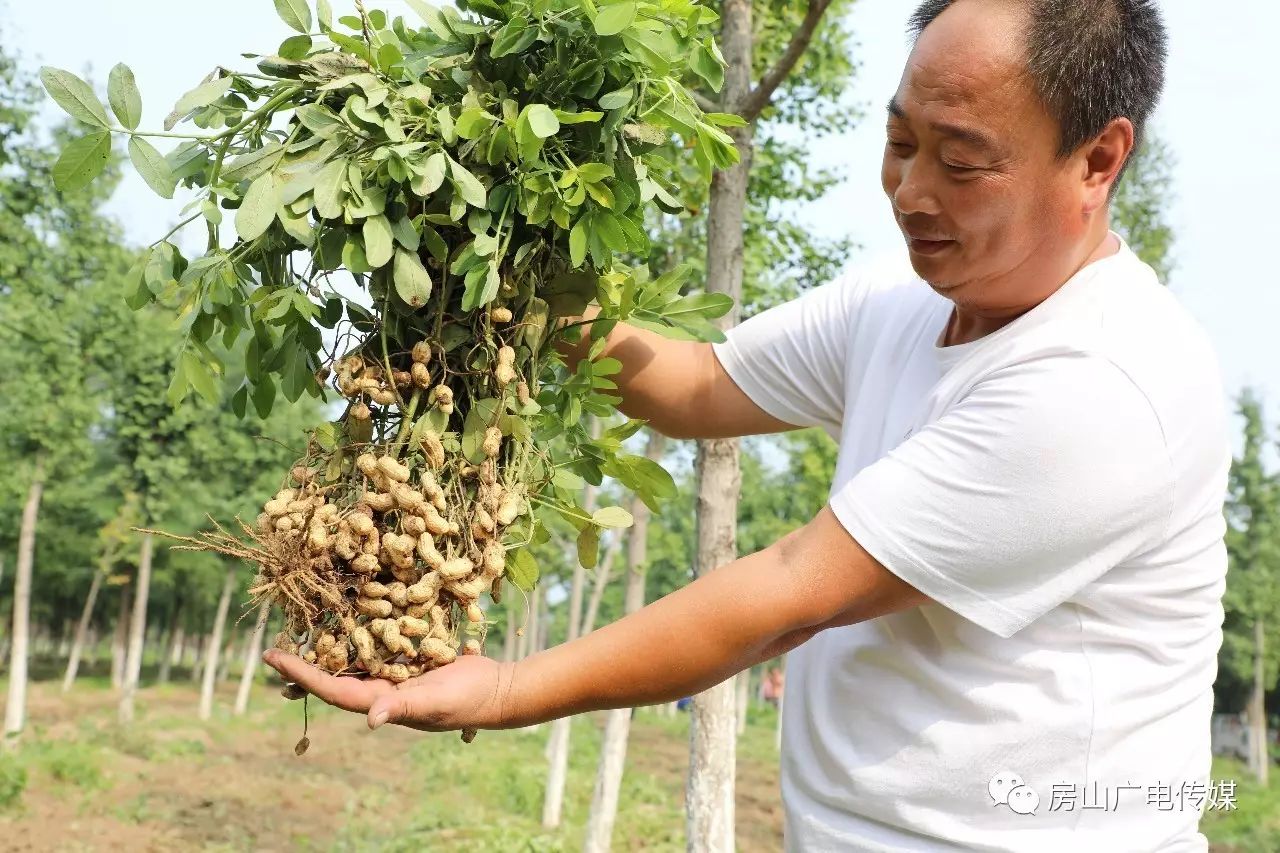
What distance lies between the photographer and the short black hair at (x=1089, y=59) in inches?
67.1

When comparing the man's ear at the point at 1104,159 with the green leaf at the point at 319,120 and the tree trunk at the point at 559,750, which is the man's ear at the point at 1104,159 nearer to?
the green leaf at the point at 319,120

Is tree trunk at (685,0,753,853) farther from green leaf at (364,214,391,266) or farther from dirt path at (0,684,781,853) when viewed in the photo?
dirt path at (0,684,781,853)

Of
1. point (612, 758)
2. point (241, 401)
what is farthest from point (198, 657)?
point (241, 401)

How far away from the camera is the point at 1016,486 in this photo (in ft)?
5.50

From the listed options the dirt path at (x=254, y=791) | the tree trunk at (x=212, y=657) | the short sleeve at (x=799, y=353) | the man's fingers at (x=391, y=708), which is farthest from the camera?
the tree trunk at (x=212, y=657)

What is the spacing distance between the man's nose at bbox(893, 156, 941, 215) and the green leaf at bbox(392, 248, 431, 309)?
28.9 inches

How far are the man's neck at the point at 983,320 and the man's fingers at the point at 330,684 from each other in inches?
42.5

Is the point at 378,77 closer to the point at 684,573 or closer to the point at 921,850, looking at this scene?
the point at 921,850

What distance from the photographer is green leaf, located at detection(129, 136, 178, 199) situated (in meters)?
1.88

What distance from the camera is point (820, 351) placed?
2422 millimetres

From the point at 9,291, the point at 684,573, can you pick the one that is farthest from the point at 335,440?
the point at 684,573

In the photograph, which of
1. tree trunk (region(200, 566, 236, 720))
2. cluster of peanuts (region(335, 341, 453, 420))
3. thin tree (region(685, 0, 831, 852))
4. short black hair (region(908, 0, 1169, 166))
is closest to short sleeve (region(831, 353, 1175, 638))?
short black hair (region(908, 0, 1169, 166))

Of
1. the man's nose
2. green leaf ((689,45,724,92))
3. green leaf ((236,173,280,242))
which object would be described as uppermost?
green leaf ((689,45,724,92))

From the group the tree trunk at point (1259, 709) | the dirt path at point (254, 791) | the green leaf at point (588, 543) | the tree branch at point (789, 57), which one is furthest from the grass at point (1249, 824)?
the green leaf at point (588, 543)
